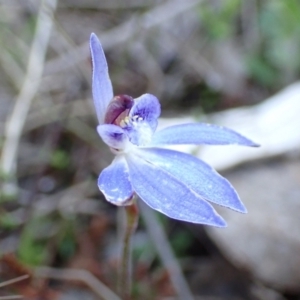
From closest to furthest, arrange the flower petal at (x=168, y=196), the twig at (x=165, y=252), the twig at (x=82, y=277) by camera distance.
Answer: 1. the flower petal at (x=168, y=196)
2. the twig at (x=82, y=277)
3. the twig at (x=165, y=252)

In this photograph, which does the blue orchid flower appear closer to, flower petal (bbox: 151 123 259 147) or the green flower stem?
flower petal (bbox: 151 123 259 147)

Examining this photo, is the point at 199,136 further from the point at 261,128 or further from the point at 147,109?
the point at 261,128

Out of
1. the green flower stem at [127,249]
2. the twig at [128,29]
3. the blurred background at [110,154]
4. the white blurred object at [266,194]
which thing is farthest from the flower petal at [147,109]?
the twig at [128,29]

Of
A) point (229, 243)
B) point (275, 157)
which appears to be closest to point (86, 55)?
point (275, 157)

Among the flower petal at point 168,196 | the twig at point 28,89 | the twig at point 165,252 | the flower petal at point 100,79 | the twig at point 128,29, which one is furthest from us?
the twig at point 128,29

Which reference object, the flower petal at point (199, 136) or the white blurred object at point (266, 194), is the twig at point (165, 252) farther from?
the flower petal at point (199, 136)
